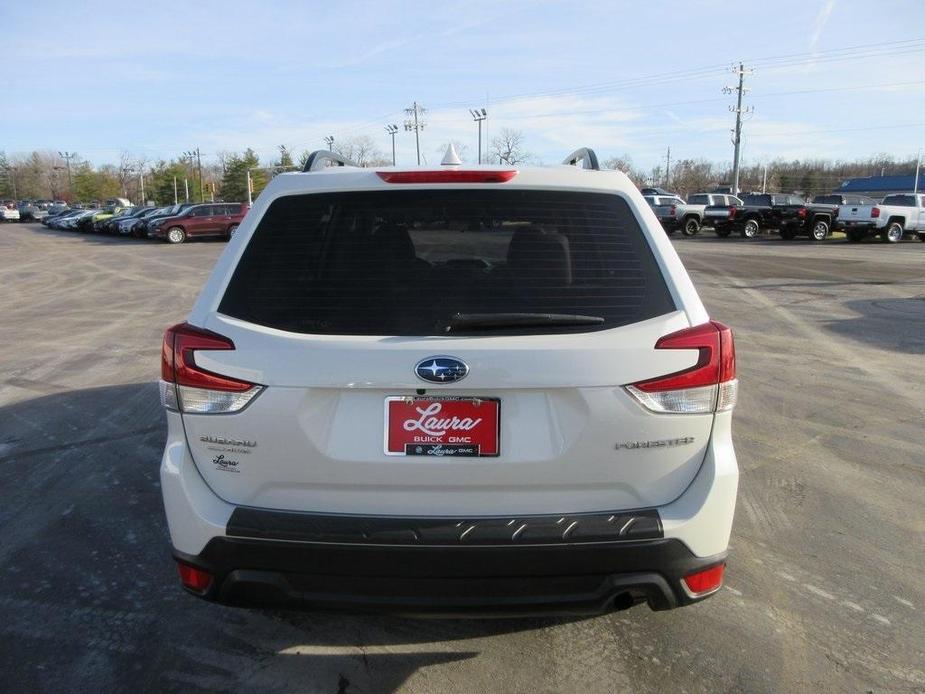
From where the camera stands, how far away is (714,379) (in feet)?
7.87

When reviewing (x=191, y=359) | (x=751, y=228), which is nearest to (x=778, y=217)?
(x=751, y=228)

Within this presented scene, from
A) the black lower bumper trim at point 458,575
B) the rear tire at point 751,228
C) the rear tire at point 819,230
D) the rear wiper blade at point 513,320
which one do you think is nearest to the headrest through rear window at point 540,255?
the rear wiper blade at point 513,320

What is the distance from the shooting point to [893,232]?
98.8ft

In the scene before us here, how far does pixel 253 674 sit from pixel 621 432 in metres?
1.66

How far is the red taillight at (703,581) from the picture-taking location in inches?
95.6

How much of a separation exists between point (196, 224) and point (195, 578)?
112 feet

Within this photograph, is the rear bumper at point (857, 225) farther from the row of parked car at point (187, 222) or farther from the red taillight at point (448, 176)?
the red taillight at point (448, 176)

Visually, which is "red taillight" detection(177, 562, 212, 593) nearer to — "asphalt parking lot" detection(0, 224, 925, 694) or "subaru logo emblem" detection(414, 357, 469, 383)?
"asphalt parking lot" detection(0, 224, 925, 694)

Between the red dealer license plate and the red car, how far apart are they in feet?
109

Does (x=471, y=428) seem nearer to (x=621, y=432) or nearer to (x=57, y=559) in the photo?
(x=621, y=432)

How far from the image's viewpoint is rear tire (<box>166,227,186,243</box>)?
109ft

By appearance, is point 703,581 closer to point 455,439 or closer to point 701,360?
point 701,360

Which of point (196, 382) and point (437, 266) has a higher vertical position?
point (437, 266)

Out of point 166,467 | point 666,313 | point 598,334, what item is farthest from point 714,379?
point 166,467
